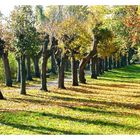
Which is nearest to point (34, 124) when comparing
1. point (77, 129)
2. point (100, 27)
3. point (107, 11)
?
point (77, 129)

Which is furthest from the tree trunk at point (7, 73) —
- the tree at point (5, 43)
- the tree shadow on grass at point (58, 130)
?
the tree shadow on grass at point (58, 130)

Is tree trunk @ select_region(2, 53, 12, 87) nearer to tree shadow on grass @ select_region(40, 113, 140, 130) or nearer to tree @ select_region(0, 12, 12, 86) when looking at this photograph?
tree @ select_region(0, 12, 12, 86)

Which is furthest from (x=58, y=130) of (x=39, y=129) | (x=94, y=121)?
(x=94, y=121)

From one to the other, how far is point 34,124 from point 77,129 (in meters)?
2.23

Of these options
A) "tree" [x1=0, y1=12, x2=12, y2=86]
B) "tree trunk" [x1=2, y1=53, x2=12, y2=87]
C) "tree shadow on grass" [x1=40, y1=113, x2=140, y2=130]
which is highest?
"tree" [x1=0, y1=12, x2=12, y2=86]

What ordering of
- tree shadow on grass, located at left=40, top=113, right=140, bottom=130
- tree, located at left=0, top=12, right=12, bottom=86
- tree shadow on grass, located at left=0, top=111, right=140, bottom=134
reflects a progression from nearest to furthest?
tree shadow on grass, located at left=0, top=111, right=140, bottom=134, tree shadow on grass, located at left=40, top=113, right=140, bottom=130, tree, located at left=0, top=12, right=12, bottom=86

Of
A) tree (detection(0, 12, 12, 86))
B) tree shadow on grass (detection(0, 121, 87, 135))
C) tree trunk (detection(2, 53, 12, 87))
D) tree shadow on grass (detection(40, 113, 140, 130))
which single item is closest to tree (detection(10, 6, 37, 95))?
tree (detection(0, 12, 12, 86))

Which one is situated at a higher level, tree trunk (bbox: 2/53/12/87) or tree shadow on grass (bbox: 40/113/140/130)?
tree trunk (bbox: 2/53/12/87)

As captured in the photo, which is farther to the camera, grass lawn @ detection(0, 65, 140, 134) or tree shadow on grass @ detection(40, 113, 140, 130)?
tree shadow on grass @ detection(40, 113, 140, 130)

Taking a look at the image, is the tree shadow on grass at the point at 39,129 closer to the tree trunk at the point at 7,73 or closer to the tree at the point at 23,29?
the tree at the point at 23,29
